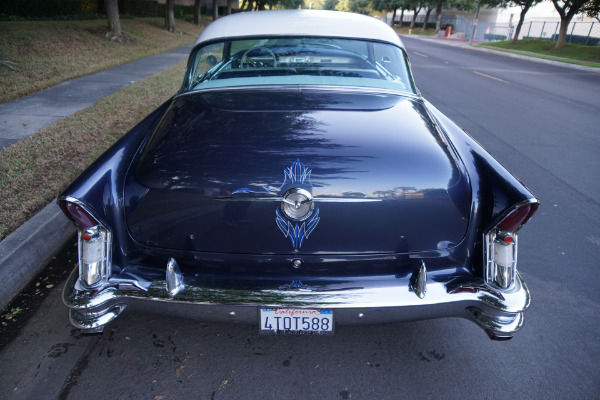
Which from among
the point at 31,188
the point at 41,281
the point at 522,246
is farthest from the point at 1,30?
the point at 522,246

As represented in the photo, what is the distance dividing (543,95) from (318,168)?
10.8m

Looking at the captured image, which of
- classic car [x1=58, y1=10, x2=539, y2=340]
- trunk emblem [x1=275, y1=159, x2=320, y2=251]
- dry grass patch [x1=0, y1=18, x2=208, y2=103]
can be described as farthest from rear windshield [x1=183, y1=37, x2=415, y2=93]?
dry grass patch [x1=0, y1=18, x2=208, y2=103]

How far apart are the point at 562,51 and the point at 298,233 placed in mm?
29963

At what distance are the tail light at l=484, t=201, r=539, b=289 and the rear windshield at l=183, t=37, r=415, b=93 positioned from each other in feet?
4.69

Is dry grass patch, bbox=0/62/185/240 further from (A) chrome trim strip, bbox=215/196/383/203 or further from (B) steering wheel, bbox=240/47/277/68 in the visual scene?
(A) chrome trim strip, bbox=215/196/383/203

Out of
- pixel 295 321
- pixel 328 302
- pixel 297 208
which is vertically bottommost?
pixel 295 321

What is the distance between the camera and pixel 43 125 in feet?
18.8

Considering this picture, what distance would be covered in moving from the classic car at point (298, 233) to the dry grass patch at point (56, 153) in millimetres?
1671

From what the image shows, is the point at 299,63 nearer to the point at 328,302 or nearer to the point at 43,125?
the point at 328,302

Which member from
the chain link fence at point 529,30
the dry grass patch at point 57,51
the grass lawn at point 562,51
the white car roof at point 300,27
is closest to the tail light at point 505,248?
the white car roof at point 300,27

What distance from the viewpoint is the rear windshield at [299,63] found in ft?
10.2

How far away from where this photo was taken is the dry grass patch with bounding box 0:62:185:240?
3604mm

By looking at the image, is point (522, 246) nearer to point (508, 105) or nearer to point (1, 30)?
point (508, 105)

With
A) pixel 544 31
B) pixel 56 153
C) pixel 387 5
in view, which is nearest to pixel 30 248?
pixel 56 153
